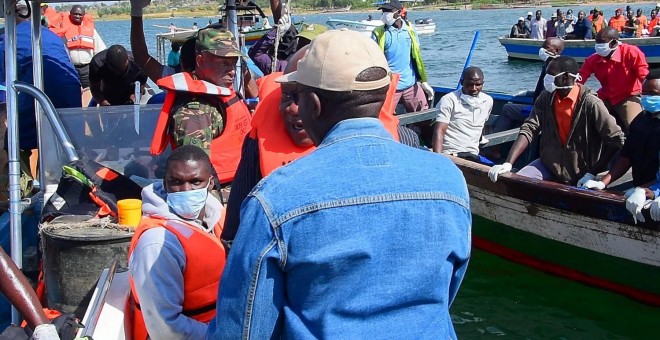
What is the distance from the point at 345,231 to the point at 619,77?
772 cm

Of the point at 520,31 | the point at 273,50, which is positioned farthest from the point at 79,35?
the point at 520,31

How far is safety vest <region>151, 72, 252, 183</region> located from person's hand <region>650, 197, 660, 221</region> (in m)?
3.29

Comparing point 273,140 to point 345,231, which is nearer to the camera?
point 345,231

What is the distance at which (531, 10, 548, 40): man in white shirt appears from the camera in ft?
97.9

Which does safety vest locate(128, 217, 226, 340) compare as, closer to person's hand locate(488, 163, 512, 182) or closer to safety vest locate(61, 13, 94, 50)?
person's hand locate(488, 163, 512, 182)

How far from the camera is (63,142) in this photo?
15.1 ft

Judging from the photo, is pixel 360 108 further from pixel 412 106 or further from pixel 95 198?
pixel 412 106

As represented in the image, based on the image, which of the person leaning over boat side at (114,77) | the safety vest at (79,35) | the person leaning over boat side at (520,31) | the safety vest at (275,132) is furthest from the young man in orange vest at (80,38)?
the person leaning over boat side at (520,31)

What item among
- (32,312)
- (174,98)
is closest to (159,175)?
(174,98)

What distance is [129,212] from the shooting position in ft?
12.5

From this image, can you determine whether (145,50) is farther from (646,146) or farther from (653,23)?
(653,23)

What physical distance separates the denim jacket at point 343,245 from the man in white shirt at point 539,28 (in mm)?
29556

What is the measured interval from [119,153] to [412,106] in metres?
5.50

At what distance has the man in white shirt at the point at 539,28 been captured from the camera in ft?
97.9
